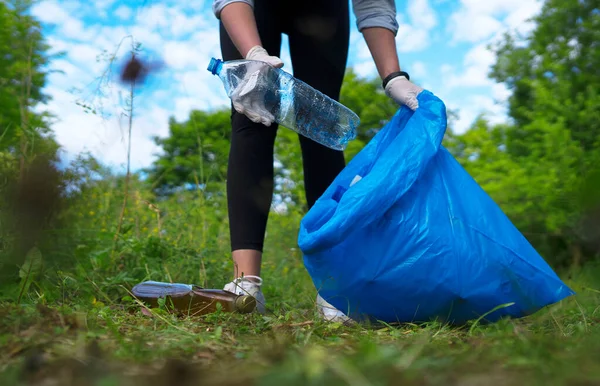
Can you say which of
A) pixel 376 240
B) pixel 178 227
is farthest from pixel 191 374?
pixel 178 227

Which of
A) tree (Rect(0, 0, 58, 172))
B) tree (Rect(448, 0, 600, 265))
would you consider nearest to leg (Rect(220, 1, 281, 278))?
Result: tree (Rect(0, 0, 58, 172))

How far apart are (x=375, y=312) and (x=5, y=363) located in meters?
1.01

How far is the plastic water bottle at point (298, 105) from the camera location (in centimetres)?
187

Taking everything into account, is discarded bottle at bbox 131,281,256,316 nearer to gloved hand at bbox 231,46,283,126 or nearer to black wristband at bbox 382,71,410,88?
gloved hand at bbox 231,46,283,126

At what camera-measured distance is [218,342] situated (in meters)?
Result: 1.22

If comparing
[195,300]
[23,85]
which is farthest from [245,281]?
[23,85]

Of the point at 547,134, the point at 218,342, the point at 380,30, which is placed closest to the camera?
the point at 218,342

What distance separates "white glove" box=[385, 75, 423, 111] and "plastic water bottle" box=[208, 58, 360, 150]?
197 millimetres

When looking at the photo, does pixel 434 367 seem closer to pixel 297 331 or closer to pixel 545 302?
pixel 297 331

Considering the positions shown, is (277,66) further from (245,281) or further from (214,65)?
(245,281)

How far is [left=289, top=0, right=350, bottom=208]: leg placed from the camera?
210 centimetres

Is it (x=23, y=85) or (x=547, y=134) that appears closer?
(x=23, y=85)

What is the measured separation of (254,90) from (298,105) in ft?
1.25

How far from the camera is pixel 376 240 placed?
1.61 m
